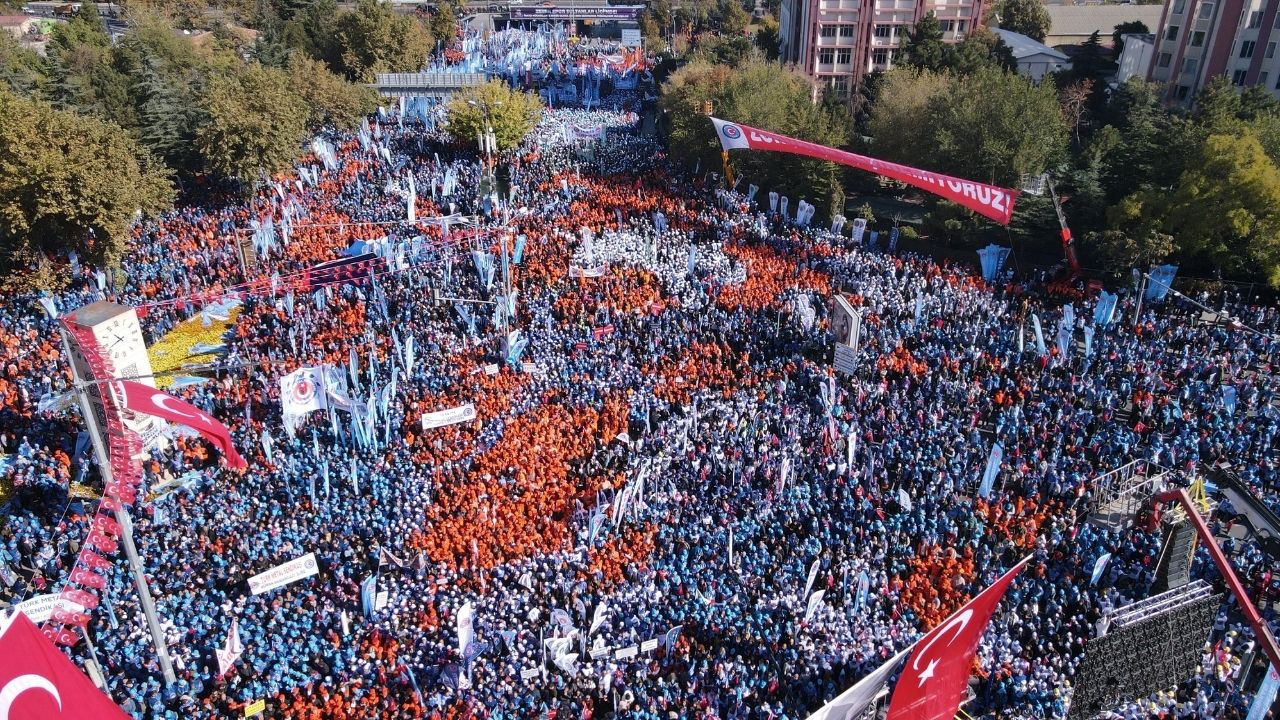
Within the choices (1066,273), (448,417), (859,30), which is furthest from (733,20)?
(448,417)

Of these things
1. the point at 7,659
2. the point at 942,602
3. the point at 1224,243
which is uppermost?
the point at 7,659

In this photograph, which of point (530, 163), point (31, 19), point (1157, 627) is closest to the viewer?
point (1157, 627)

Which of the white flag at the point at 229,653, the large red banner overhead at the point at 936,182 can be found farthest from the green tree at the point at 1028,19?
the white flag at the point at 229,653

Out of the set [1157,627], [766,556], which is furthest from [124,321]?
[1157,627]

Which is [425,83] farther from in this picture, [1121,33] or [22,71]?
[1121,33]

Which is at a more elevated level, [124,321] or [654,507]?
[124,321]

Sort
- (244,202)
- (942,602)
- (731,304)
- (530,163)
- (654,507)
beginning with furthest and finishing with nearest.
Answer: (530,163) → (244,202) → (731,304) → (654,507) → (942,602)

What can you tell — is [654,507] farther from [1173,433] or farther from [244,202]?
[244,202]
